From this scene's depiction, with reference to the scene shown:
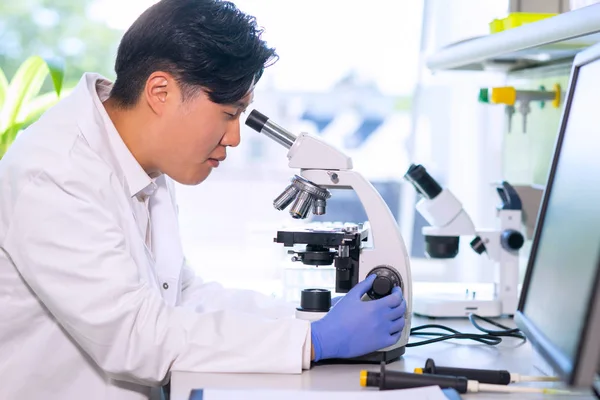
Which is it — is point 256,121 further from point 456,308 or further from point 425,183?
point 456,308

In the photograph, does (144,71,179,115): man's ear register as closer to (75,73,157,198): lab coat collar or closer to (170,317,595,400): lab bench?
(75,73,157,198): lab coat collar

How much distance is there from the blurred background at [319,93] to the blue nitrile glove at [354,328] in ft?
7.60

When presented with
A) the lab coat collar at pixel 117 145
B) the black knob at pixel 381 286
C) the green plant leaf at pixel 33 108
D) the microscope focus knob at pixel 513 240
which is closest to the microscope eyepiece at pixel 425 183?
the microscope focus knob at pixel 513 240

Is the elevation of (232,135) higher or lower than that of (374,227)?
higher

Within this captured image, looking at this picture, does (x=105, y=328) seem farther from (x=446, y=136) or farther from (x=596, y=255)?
(x=446, y=136)

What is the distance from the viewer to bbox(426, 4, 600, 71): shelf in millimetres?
1242

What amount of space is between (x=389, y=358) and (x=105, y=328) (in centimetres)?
50

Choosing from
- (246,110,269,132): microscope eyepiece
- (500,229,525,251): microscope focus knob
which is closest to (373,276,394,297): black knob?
(246,110,269,132): microscope eyepiece

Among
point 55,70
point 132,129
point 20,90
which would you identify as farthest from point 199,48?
point 20,90

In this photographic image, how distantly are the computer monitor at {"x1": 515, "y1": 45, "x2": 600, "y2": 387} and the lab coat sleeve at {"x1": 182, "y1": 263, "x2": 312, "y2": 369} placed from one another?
53 centimetres

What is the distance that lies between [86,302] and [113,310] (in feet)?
0.15

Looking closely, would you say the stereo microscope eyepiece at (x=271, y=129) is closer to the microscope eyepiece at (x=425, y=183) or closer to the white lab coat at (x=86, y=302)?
the white lab coat at (x=86, y=302)

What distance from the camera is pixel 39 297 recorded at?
1.25 meters

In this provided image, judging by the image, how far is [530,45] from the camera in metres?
1.45
